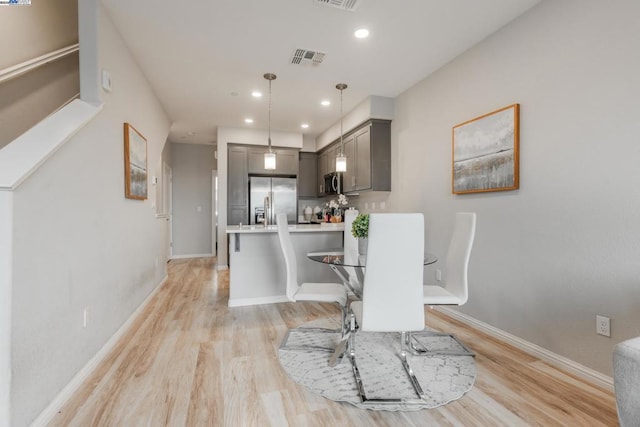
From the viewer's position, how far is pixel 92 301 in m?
2.17

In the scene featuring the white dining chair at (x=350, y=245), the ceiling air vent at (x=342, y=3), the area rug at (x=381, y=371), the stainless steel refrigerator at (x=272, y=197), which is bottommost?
the area rug at (x=381, y=371)

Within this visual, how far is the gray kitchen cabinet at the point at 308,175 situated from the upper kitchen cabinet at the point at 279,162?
334 mm

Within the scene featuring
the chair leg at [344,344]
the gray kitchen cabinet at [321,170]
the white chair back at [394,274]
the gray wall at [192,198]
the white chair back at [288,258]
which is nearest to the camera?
the white chair back at [394,274]

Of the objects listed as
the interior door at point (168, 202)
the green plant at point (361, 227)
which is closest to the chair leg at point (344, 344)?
the green plant at point (361, 227)

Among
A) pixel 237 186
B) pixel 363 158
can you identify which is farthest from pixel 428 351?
pixel 237 186

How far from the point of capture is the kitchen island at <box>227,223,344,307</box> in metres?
3.60

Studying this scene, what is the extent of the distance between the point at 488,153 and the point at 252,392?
2637mm

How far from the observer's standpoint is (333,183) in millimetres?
5562

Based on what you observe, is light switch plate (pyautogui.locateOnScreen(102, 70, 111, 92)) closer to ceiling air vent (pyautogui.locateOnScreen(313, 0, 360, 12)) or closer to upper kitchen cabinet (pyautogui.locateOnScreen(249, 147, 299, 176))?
ceiling air vent (pyautogui.locateOnScreen(313, 0, 360, 12))

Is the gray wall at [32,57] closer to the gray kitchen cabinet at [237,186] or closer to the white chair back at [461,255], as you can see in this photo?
the gray kitchen cabinet at [237,186]

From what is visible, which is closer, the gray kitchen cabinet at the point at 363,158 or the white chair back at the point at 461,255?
the white chair back at the point at 461,255

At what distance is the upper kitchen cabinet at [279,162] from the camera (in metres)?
5.92

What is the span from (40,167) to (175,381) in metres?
1.45

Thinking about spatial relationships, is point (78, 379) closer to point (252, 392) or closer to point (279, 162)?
point (252, 392)
